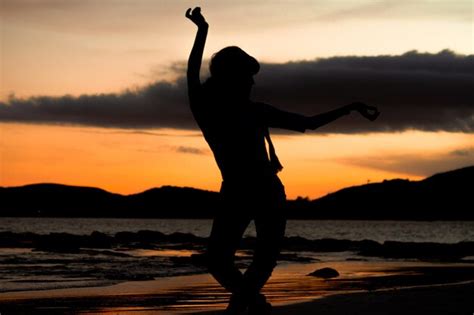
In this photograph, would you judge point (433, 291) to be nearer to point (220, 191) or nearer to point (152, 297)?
point (152, 297)

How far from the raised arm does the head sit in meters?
0.26

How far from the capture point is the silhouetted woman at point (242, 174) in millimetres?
7250

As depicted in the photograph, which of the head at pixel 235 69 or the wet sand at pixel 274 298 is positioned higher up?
the head at pixel 235 69

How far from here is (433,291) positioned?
38.1 ft

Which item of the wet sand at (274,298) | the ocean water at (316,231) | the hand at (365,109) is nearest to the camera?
the hand at (365,109)

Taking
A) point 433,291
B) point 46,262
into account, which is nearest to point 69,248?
point 46,262

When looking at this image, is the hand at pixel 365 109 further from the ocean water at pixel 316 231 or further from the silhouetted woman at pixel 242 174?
the ocean water at pixel 316 231

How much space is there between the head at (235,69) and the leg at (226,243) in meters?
1.05

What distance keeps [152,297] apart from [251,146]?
6.44 meters

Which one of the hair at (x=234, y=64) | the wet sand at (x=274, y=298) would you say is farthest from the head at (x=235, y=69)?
the wet sand at (x=274, y=298)

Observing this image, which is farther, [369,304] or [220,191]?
[369,304]

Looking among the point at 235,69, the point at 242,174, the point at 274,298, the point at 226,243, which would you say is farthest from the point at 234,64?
→ the point at 274,298

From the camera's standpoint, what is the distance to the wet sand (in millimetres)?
9812

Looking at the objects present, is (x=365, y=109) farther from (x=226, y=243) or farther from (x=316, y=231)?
(x=316, y=231)
